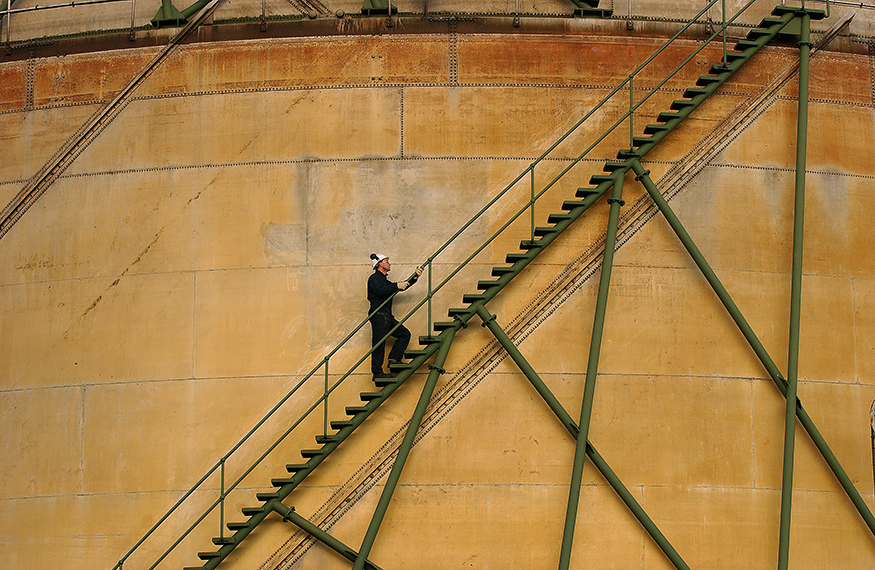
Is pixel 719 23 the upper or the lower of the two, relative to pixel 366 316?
upper

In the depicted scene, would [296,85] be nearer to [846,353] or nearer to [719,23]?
[719,23]

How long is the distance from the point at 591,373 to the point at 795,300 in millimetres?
3145

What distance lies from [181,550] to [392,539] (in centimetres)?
294

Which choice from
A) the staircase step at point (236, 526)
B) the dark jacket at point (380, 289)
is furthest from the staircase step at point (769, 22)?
the staircase step at point (236, 526)

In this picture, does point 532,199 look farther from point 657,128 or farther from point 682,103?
point 682,103

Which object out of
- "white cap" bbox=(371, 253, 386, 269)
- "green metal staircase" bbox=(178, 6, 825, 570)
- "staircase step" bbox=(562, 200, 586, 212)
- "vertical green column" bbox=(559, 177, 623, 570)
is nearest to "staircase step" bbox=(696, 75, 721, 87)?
"green metal staircase" bbox=(178, 6, 825, 570)

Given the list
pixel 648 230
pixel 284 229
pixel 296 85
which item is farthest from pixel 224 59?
pixel 648 230

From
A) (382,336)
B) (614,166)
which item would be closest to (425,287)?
(382,336)

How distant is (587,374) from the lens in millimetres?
15289

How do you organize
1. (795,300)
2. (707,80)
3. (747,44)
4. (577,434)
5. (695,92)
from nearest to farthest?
(577,434) → (795,300) → (695,92) → (707,80) → (747,44)

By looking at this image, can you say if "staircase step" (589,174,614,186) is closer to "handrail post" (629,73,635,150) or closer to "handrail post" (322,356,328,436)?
"handrail post" (629,73,635,150)

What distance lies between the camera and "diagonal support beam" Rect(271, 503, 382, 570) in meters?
14.8

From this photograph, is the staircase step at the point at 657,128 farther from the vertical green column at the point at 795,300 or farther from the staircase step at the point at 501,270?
the staircase step at the point at 501,270

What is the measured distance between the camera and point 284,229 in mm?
16266
